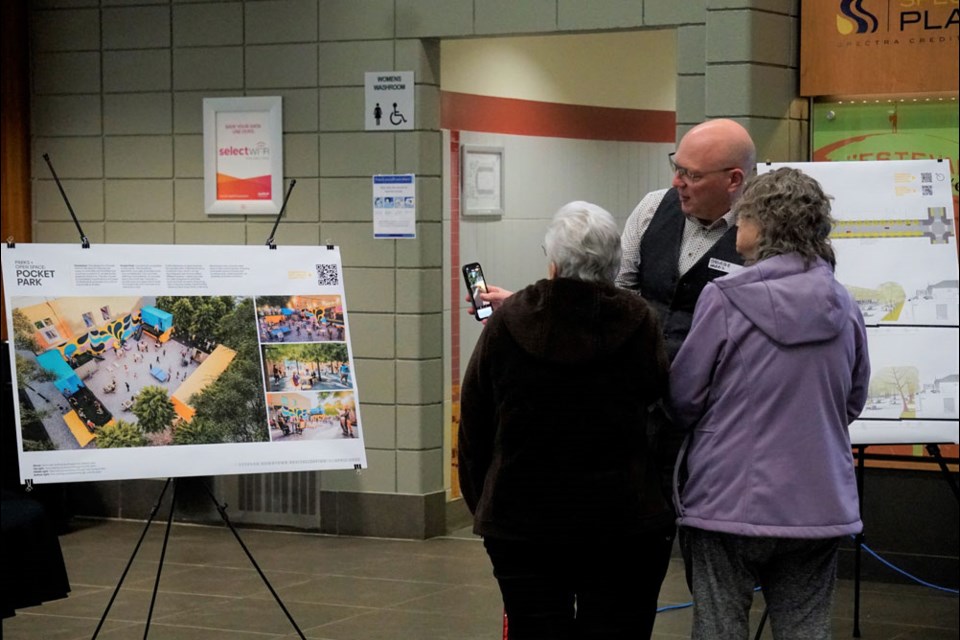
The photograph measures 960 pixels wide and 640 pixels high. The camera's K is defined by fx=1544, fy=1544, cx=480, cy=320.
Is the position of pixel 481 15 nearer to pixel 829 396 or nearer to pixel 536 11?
pixel 536 11

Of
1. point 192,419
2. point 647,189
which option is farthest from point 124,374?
point 647,189

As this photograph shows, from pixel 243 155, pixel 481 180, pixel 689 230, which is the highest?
pixel 243 155

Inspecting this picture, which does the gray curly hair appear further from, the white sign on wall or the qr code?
the white sign on wall

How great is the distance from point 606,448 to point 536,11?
4.18 meters

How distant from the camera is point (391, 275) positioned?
24.5 feet

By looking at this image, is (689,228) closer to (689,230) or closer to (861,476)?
(689,230)

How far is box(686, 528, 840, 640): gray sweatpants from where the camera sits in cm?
344

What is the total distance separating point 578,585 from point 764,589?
0.43m

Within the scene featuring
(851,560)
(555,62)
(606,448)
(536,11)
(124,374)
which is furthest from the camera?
(555,62)

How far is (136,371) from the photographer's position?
4.76 m

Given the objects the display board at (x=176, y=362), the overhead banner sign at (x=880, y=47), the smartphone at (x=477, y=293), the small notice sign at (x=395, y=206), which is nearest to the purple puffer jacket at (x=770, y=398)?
the smartphone at (x=477, y=293)

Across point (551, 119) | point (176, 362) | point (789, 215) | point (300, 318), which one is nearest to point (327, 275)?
point (300, 318)

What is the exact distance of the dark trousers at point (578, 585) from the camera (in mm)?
3396

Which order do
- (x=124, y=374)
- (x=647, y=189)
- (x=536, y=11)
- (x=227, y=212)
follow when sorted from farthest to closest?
1. (x=647, y=189)
2. (x=227, y=212)
3. (x=536, y=11)
4. (x=124, y=374)
